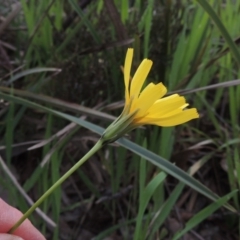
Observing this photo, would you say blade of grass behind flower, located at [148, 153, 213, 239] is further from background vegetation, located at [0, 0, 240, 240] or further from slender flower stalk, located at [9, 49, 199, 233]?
slender flower stalk, located at [9, 49, 199, 233]

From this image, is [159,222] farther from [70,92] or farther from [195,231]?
[70,92]

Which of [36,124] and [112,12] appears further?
[36,124]

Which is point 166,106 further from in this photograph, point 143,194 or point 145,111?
point 143,194

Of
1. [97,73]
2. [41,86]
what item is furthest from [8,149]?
[97,73]

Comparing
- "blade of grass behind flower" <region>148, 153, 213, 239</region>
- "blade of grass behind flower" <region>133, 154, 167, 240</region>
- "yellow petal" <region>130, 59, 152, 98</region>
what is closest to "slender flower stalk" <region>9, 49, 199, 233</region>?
"yellow petal" <region>130, 59, 152, 98</region>

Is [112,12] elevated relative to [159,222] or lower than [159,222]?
elevated

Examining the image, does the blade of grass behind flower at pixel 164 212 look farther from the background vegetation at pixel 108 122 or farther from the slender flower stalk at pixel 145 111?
the slender flower stalk at pixel 145 111

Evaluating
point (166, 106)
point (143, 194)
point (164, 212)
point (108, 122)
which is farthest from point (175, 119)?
point (108, 122)
